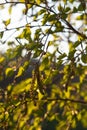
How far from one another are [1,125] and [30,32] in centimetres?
77

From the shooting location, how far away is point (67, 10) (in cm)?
268

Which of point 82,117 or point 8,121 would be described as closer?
point 8,121

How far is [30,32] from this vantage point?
269 cm

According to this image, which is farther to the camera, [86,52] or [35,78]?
[86,52]

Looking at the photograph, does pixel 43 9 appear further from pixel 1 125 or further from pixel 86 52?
pixel 1 125

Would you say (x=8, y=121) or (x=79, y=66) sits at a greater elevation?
(x=79, y=66)

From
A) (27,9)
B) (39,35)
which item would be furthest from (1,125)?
(27,9)

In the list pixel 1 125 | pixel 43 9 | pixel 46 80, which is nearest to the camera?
pixel 1 125

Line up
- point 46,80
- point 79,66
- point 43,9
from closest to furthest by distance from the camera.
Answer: point 46,80, point 43,9, point 79,66

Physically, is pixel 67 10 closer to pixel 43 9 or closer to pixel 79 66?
pixel 43 9

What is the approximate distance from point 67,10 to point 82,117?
3.41 ft

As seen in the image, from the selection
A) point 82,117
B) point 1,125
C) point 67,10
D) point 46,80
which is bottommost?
point 82,117

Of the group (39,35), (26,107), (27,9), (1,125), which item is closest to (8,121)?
(1,125)

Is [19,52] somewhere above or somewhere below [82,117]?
above
